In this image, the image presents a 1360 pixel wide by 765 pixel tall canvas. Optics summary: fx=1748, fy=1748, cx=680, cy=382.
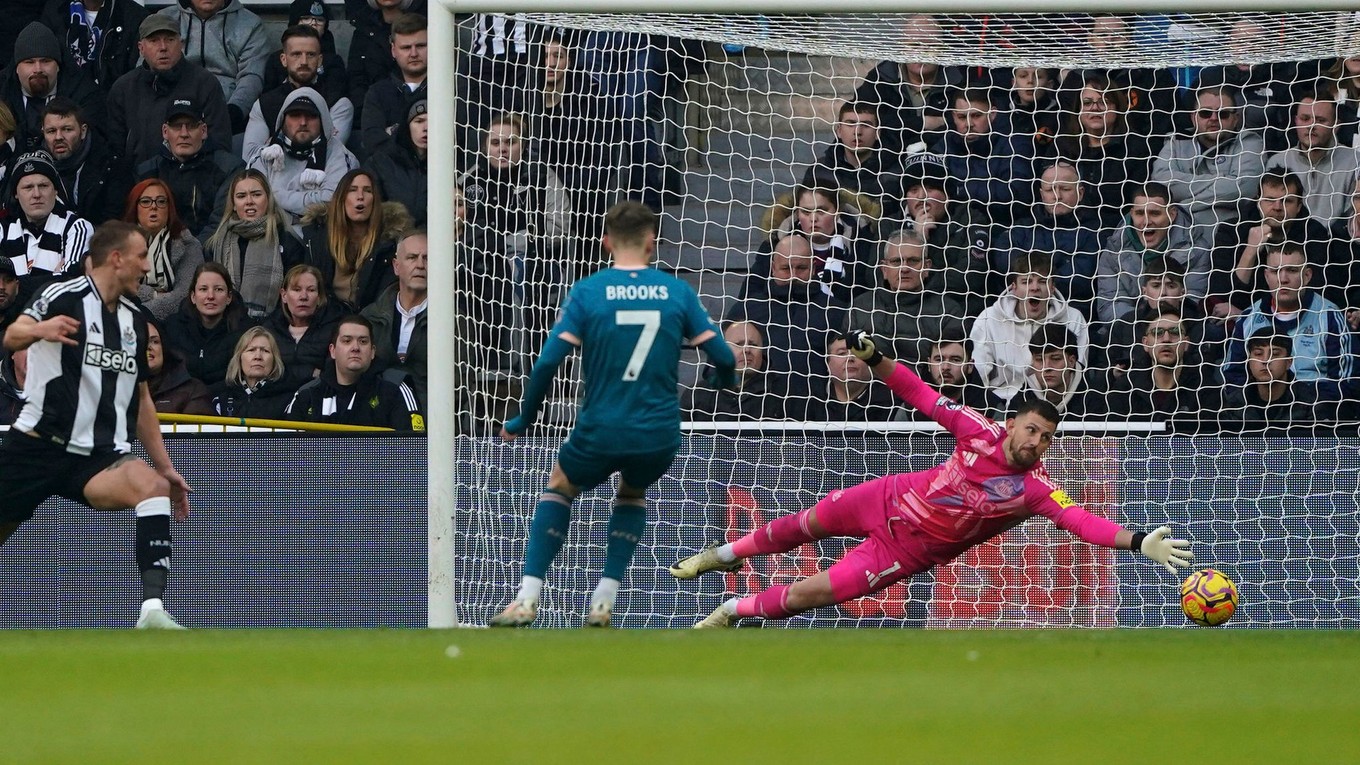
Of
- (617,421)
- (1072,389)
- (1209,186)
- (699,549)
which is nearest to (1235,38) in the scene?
(1209,186)

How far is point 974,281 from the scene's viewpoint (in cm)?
901

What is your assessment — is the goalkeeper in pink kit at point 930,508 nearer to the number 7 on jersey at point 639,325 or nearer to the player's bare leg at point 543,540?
the player's bare leg at point 543,540

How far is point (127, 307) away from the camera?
6.85 m

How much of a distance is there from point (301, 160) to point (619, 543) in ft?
15.6

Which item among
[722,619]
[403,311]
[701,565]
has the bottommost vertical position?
[722,619]

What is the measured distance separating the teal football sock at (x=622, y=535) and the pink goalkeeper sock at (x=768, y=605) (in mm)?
1125

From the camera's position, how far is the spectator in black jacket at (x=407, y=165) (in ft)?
33.8

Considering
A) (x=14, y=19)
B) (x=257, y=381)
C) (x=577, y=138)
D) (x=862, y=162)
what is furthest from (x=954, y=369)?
(x=14, y=19)

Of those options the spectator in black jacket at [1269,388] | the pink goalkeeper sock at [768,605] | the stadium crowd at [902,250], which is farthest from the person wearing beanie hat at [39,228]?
the spectator in black jacket at [1269,388]

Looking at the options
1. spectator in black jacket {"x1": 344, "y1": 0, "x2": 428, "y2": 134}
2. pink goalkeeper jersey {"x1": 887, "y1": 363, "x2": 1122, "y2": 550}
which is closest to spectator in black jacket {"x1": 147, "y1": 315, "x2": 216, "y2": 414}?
spectator in black jacket {"x1": 344, "y1": 0, "x2": 428, "y2": 134}

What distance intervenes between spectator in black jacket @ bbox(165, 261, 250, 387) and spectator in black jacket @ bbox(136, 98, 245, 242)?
2.06ft

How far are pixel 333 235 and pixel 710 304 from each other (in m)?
2.36

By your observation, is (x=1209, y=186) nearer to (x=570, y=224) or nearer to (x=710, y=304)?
(x=710, y=304)

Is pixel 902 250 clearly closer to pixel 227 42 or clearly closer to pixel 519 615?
pixel 519 615
